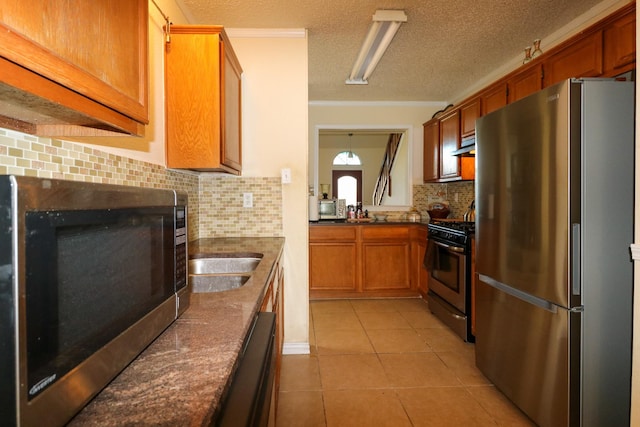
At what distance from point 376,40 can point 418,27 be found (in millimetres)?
312

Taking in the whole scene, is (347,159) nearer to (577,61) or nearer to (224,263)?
(577,61)

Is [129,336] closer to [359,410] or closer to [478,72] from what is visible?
[359,410]

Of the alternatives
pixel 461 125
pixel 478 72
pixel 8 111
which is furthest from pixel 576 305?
pixel 478 72

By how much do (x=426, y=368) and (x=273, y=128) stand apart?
1976mm

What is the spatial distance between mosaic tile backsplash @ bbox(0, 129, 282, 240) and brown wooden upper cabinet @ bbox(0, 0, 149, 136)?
0.24ft

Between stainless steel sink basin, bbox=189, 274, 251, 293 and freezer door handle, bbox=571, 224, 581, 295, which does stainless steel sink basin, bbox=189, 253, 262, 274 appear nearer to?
stainless steel sink basin, bbox=189, 274, 251, 293

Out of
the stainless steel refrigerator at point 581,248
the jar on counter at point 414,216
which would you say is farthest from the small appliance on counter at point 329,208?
the stainless steel refrigerator at point 581,248

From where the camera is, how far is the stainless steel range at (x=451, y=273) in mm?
2758

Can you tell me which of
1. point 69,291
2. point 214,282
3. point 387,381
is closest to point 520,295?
point 387,381

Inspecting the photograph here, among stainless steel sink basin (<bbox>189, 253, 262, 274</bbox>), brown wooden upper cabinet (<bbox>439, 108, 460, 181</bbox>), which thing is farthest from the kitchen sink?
brown wooden upper cabinet (<bbox>439, 108, 460, 181</bbox>)

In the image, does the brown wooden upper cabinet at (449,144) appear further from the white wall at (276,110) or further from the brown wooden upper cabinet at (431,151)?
the white wall at (276,110)

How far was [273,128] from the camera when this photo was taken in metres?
2.54

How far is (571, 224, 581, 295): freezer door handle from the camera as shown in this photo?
4.75 ft

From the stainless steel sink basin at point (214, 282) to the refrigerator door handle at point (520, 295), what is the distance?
138 cm
